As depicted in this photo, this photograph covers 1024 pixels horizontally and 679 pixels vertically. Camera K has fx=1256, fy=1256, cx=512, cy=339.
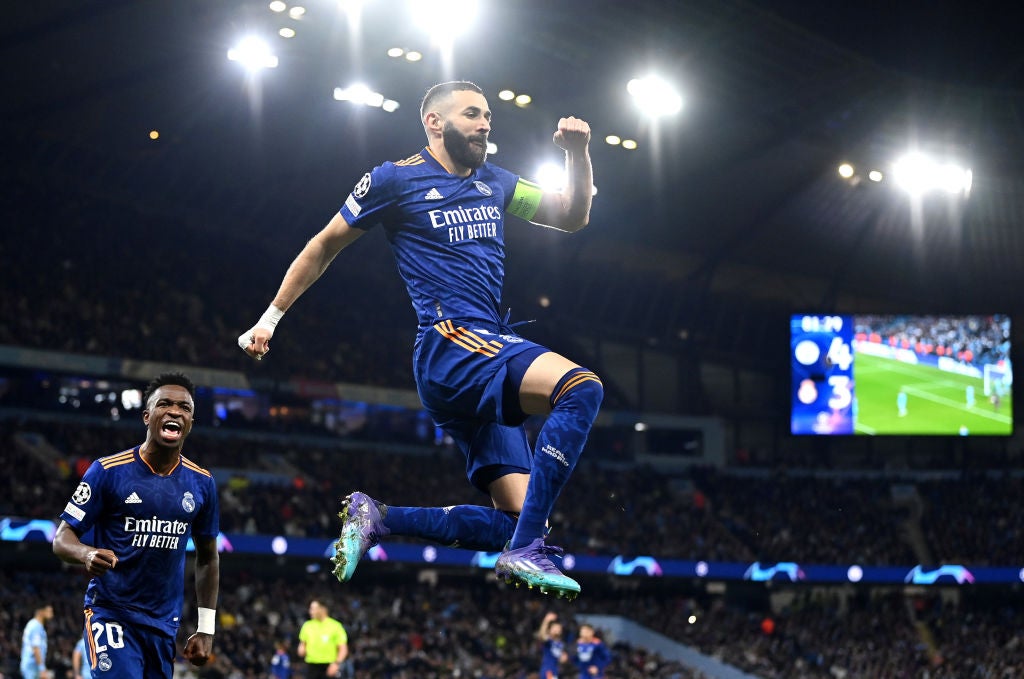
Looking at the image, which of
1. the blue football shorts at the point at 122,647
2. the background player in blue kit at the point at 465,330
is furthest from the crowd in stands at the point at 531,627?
the background player in blue kit at the point at 465,330

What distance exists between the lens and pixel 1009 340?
3391 centimetres

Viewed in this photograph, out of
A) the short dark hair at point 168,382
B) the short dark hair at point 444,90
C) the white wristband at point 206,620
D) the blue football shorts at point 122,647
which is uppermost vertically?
the short dark hair at point 444,90

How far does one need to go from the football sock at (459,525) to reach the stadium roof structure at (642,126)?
1780 cm

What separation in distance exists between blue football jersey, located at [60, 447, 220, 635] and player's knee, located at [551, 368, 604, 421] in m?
2.61

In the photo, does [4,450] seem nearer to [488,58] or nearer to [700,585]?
[488,58]

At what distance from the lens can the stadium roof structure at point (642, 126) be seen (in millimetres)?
23625

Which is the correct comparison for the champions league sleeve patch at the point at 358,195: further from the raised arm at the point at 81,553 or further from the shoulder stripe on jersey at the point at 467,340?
the raised arm at the point at 81,553

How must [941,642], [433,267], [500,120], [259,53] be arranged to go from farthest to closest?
[941,642], [500,120], [259,53], [433,267]

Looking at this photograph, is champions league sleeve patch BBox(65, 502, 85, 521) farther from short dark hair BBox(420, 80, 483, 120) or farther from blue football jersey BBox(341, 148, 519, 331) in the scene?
short dark hair BBox(420, 80, 483, 120)

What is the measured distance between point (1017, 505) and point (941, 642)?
563cm

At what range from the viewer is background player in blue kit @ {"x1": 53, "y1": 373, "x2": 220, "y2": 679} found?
650 cm

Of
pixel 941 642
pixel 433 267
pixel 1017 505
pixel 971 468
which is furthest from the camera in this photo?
pixel 971 468

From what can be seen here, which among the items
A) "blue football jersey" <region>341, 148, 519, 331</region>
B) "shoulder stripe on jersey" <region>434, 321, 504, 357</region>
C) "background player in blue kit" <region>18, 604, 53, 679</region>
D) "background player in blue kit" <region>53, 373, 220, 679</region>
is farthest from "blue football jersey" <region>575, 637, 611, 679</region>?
"shoulder stripe on jersey" <region>434, 321, 504, 357</region>

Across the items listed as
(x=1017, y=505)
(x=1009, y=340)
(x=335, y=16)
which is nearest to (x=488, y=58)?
(x=335, y=16)
